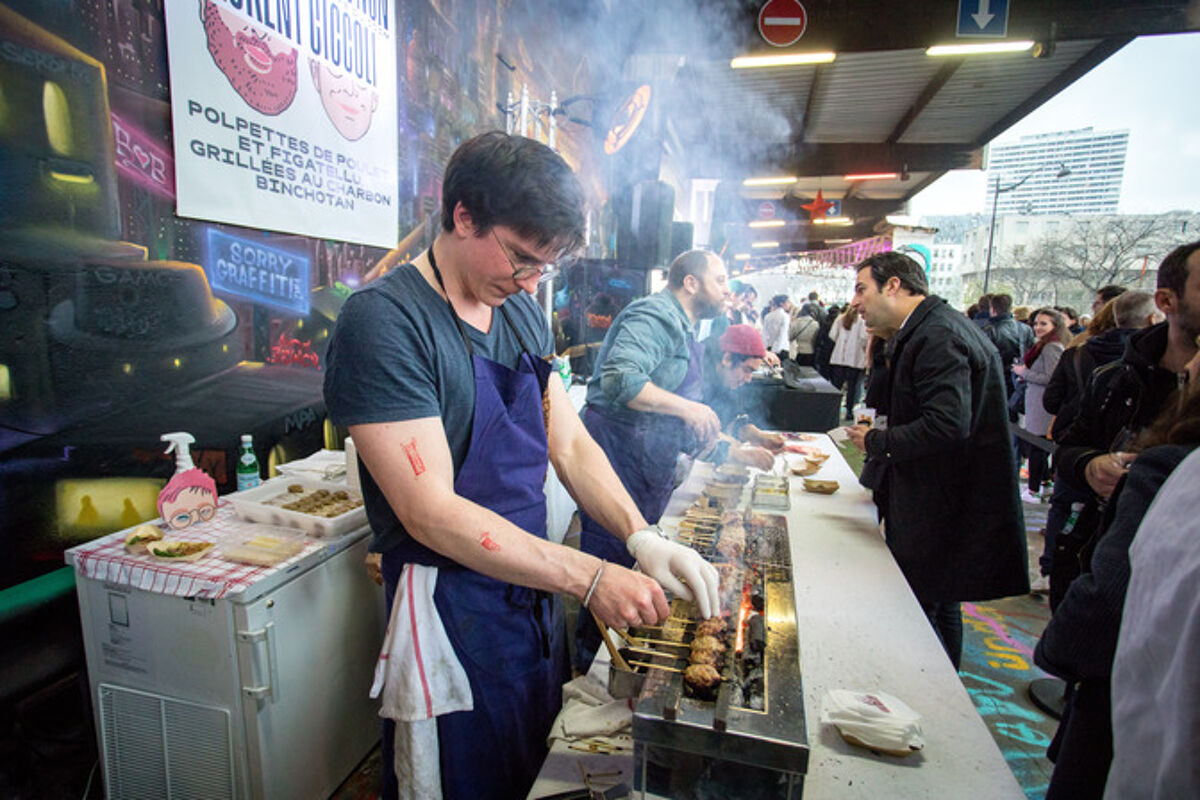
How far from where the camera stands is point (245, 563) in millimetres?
1929

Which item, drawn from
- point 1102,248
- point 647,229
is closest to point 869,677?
point 647,229

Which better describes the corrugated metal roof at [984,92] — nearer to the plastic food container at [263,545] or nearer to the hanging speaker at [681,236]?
the hanging speaker at [681,236]

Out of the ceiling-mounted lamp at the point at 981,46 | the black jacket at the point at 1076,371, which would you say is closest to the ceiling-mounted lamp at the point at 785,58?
the ceiling-mounted lamp at the point at 981,46

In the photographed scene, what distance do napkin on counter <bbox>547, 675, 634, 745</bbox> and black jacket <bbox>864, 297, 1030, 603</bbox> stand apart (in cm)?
167

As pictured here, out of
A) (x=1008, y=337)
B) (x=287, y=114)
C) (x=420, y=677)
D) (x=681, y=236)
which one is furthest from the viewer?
(x=681, y=236)

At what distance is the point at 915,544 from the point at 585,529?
1.54 metres

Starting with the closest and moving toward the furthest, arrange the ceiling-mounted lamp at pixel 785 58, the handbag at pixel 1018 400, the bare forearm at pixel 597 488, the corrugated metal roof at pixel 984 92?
1. the bare forearm at pixel 597 488
2. the ceiling-mounted lamp at pixel 785 58
3. the handbag at pixel 1018 400
4. the corrugated metal roof at pixel 984 92

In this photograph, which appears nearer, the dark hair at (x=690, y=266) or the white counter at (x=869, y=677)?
the white counter at (x=869, y=677)

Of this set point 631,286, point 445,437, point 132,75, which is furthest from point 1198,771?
point 631,286

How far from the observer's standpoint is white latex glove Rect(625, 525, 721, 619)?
1.47 m

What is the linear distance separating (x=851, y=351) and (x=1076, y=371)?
231 inches

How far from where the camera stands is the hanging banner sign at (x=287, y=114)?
226 centimetres

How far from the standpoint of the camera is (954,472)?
257 cm

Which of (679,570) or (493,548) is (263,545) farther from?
(679,570)
